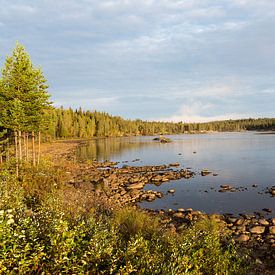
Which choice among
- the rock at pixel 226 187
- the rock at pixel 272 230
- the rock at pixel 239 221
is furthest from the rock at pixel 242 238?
the rock at pixel 226 187

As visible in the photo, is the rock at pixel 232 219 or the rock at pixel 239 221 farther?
the rock at pixel 232 219

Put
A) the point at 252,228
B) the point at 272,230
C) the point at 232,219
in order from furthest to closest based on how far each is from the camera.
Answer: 1. the point at 232,219
2. the point at 252,228
3. the point at 272,230

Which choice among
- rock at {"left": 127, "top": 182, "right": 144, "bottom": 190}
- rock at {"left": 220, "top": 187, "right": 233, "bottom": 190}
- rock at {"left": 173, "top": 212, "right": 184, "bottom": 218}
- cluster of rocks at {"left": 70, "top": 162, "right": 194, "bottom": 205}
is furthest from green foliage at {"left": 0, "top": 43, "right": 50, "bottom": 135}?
rock at {"left": 220, "top": 187, "right": 233, "bottom": 190}

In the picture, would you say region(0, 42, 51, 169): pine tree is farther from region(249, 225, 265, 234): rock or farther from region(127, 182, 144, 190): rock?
region(249, 225, 265, 234): rock

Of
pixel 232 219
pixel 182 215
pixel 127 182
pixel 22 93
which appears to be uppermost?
pixel 22 93

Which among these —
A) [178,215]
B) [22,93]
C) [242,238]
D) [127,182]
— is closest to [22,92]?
[22,93]

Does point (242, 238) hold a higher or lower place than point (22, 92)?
lower

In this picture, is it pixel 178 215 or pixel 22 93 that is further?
pixel 22 93

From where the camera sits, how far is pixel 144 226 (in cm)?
1233

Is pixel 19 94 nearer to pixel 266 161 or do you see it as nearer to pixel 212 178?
pixel 212 178

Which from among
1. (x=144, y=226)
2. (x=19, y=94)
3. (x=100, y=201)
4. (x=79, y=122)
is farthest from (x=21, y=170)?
(x=79, y=122)

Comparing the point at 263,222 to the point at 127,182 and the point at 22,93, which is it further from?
the point at 22,93

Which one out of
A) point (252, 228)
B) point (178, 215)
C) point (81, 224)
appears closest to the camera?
point (81, 224)

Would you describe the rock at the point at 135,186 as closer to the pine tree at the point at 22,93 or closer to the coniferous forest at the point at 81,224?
the coniferous forest at the point at 81,224
